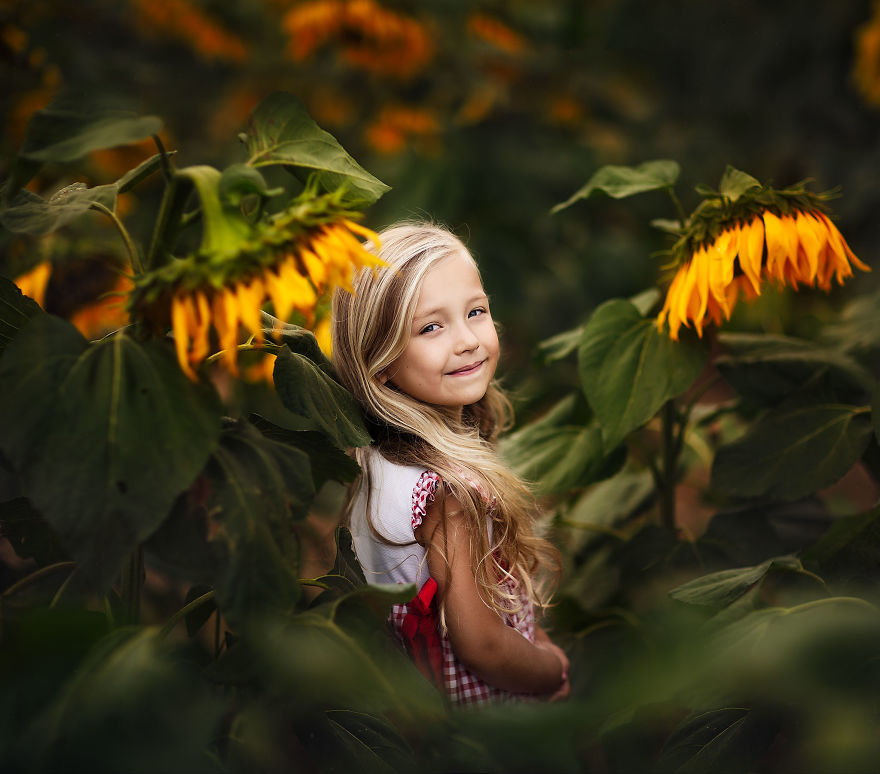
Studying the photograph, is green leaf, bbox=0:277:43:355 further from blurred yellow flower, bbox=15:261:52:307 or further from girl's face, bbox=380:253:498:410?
blurred yellow flower, bbox=15:261:52:307

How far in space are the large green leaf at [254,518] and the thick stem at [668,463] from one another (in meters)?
0.54

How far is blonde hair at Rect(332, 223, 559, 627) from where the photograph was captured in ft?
2.71

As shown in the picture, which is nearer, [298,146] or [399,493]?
[298,146]

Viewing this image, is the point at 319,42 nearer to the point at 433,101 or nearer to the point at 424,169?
the point at 424,169

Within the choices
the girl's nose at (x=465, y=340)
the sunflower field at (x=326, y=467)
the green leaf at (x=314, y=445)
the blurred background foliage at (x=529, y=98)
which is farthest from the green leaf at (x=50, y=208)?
the blurred background foliage at (x=529, y=98)

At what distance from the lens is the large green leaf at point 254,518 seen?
584 millimetres

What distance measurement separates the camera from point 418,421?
2.81ft

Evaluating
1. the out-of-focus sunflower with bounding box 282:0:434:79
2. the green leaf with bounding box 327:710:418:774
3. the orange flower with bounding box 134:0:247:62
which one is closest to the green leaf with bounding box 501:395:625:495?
the green leaf with bounding box 327:710:418:774

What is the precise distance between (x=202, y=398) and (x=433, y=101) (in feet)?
5.65

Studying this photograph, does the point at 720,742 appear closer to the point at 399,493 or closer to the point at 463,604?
the point at 463,604

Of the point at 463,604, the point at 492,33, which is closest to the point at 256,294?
the point at 463,604

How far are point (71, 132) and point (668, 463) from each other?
0.78 metres

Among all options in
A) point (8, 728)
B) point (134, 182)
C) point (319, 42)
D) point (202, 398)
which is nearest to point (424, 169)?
point (319, 42)

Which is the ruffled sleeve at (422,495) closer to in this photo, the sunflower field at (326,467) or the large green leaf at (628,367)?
Result: the sunflower field at (326,467)
